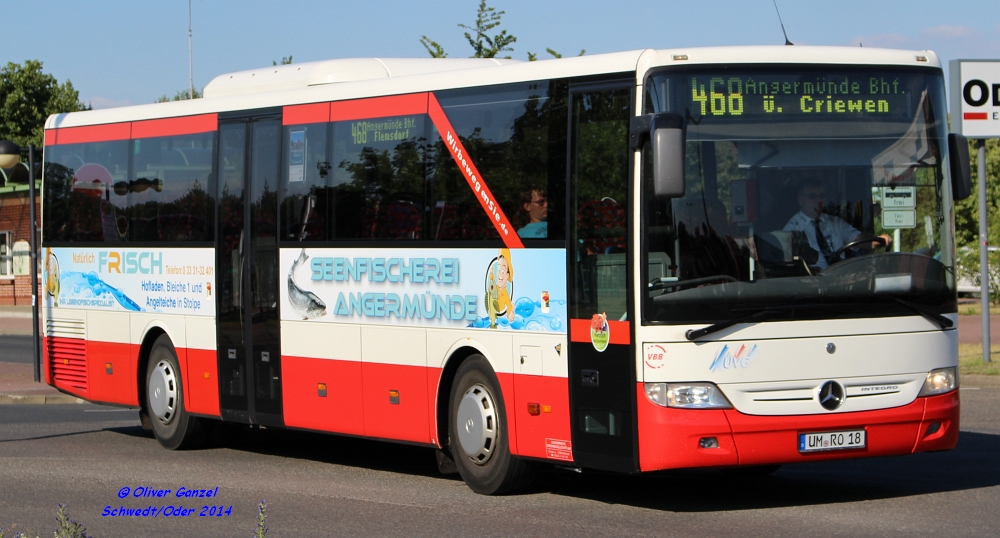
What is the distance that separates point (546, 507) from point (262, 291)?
14.9ft

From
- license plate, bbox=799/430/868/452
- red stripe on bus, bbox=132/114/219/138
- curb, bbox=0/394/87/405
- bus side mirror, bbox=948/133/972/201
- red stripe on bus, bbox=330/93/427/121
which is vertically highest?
red stripe on bus, bbox=132/114/219/138

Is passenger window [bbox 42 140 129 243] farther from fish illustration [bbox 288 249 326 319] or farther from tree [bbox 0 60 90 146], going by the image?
tree [bbox 0 60 90 146]

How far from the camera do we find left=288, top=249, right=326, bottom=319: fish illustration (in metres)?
12.7

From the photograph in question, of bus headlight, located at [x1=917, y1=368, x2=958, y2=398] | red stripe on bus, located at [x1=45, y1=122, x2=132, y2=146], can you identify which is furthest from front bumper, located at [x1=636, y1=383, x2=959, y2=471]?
red stripe on bus, located at [x1=45, y1=122, x2=132, y2=146]

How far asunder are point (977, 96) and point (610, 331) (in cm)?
1239

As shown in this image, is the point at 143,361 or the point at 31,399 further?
the point at 31,399

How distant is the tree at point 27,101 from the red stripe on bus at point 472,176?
52101mm

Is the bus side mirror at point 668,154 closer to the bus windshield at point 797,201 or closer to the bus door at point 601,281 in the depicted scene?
the bus windshield at point 797,201

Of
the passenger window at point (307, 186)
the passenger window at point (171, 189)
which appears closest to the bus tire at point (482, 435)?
the passenger window at point (307, 186)

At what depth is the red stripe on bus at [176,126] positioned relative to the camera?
1442 centimetres

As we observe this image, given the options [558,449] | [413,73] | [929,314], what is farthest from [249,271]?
[929,314]

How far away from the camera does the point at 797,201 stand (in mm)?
9344

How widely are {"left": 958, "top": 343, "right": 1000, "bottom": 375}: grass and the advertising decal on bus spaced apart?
Result: 8.77 metres

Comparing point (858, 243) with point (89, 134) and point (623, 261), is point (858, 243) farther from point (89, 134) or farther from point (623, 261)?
point (89, 134)
